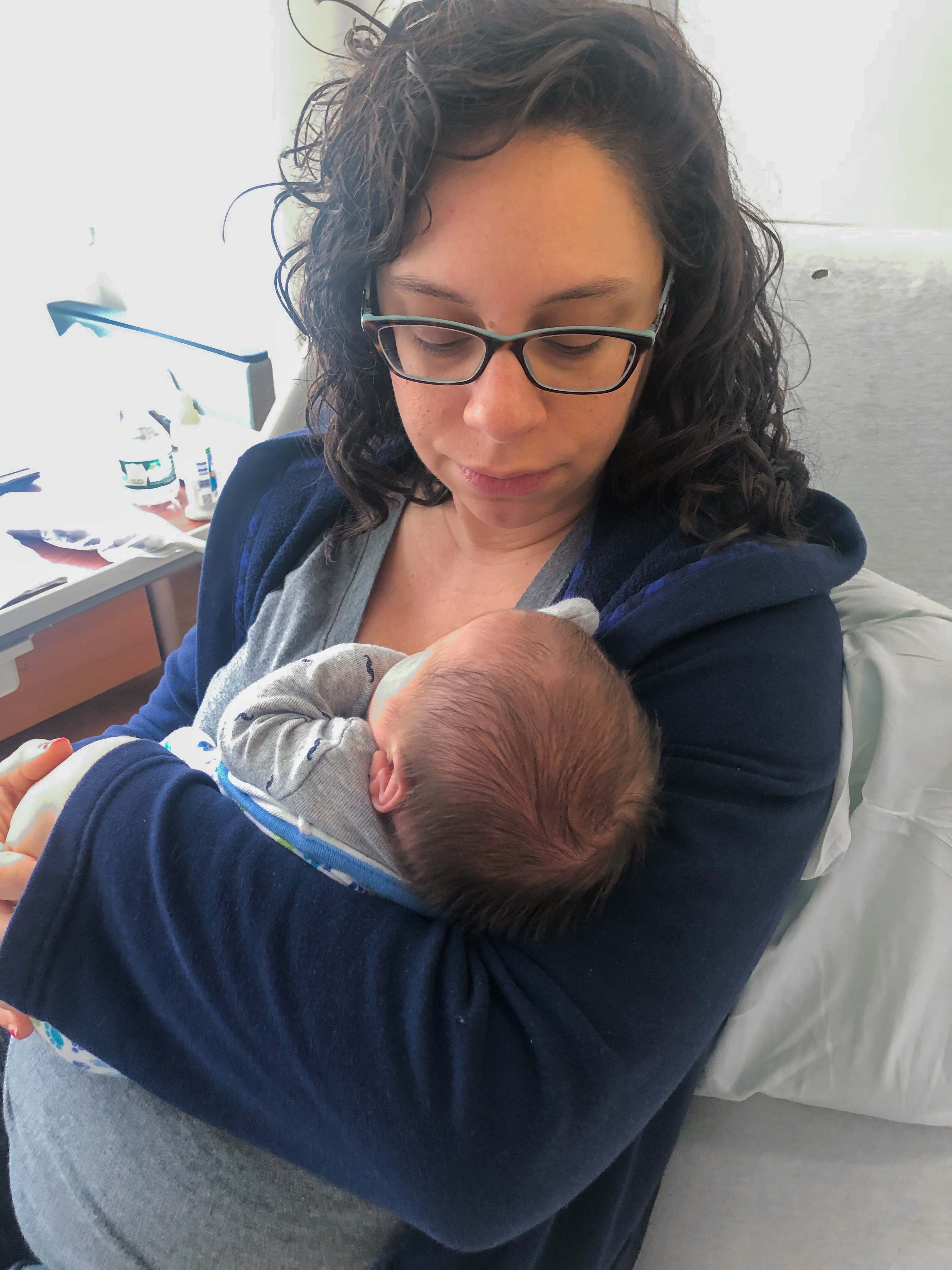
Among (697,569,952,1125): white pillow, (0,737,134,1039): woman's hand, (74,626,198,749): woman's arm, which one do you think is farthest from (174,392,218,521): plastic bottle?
(697,569,952,1125): white pillow

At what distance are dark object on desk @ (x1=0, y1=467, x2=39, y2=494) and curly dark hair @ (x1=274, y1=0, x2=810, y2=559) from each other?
4.38 feet

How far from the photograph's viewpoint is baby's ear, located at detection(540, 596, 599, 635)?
84 centimetres

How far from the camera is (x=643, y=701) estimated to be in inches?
30.0

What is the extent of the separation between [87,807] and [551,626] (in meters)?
0.46

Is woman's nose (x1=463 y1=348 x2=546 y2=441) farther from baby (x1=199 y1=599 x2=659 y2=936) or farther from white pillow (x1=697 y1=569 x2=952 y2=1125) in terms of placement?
white pillow (x1=697 y1=569 x2=952 y2=1125)

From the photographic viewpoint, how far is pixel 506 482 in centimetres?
88

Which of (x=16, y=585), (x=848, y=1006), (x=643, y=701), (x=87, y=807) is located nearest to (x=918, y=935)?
(x=848, y=1006)

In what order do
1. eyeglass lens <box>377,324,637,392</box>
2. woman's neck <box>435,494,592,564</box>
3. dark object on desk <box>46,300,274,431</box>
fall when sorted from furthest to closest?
1. dark object on desk <box>46,300,274,431</box>
2. woman's neck <box>435,494,592,564</box>
3. eyeglass lens <box>377,324,637,392</box>

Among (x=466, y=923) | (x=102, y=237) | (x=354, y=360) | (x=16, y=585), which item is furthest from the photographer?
(x=102, y=237)

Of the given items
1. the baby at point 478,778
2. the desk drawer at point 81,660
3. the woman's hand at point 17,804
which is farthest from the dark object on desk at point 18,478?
the baby at point 478,778

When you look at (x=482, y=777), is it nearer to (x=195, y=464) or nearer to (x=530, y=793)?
(x=530, y=793)

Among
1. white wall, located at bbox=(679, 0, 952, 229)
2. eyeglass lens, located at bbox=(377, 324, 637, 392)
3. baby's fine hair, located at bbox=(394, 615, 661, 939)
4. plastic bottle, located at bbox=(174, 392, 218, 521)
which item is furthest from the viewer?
plastic bottle, located at bbox=(174, 392, 218, 521)

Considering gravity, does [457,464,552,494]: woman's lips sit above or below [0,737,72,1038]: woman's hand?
above

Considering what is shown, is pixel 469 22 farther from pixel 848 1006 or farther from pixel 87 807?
pixel 848 1006
